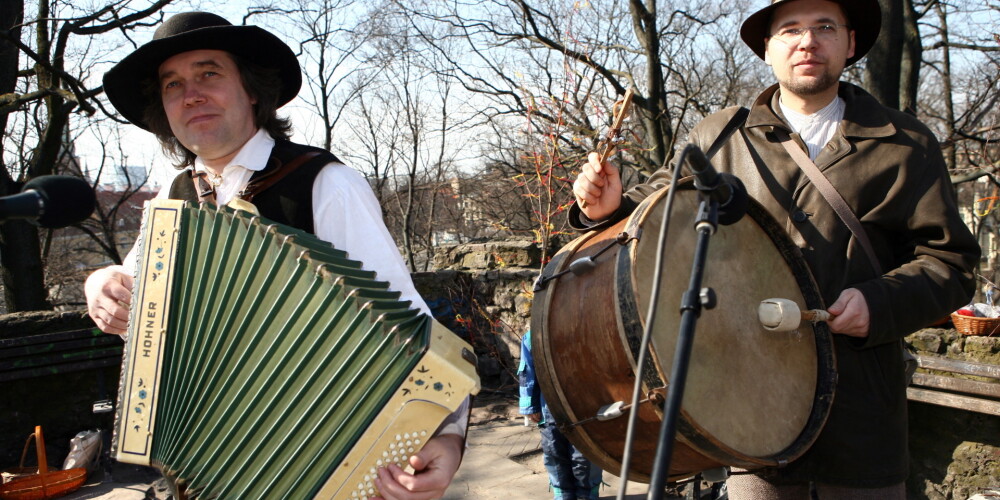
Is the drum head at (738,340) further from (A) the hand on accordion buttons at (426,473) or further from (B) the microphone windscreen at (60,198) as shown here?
(B) the microphone windscreen at (60,198)

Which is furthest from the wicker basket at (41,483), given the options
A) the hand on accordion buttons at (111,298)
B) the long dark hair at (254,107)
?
the hand on accordion buttons at (111,298)

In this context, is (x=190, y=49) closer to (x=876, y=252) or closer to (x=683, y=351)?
(x=683, y=351)

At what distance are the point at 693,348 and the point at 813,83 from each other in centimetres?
85

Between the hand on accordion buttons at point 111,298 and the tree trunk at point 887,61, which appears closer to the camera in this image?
the hand on accordion buttons at point 111,298

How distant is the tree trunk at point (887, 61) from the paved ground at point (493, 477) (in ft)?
16.0

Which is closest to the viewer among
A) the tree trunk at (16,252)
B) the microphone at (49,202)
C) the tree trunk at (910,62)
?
the microphone at (49,202)

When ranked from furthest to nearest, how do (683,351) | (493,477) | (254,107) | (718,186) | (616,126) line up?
(493,477) < (254,107) < (616,126) < (718,186) < (683,351)

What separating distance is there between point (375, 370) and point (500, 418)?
538 cm

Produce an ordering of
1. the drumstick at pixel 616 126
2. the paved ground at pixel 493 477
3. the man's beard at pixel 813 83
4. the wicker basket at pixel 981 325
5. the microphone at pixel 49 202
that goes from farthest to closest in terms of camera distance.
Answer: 1. the paved ground at pixel 493 477
2. the wicker basket at pixel 981 325
3. the man's beard at pixel 813 83
4. the drumstick at pixel 616 126
5. the microphone at pixel 49 202

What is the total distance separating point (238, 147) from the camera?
72.5 inches

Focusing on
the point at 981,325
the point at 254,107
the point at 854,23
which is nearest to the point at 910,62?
the point at 981,325

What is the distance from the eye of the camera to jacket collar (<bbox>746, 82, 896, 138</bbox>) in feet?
6.21

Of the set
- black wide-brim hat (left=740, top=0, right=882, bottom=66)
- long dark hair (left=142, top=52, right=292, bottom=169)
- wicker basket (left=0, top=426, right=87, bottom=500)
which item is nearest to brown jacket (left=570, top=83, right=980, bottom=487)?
black wide-brim hat (left=740, top=0, right=882, bottom=66)

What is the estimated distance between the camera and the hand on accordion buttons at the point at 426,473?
1.31 m
